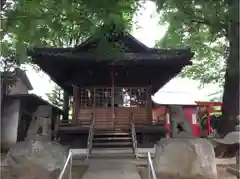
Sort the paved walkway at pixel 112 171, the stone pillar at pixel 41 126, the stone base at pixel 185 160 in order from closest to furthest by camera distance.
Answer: the stone base at pixel 185 160
the paved walkway at pixel 112 171
the stone pillar at pixel 41 126

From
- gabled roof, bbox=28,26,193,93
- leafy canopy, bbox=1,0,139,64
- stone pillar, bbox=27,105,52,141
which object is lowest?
stone pillar, bbox=27,105,52,141

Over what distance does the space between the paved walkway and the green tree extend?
3240 millimetres

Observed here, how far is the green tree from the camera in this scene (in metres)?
5.10

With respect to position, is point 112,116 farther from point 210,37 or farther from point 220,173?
point 220,173

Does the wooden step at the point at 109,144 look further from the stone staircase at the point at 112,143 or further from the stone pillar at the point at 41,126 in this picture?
the stone pillar at the point at 41,126

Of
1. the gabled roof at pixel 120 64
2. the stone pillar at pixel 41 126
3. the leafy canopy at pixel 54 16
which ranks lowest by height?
the stone pillar at pixel 41 126

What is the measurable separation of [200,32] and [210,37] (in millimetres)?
1322

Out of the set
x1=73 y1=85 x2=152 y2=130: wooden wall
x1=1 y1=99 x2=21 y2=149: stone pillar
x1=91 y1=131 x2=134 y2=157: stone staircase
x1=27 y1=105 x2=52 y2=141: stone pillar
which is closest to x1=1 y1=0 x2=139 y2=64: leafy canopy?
x1=27 y1=105 x2=52 y2=141: stone pillar

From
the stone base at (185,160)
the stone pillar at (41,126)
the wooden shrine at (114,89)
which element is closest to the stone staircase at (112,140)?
the wooden shrine at (114,89)

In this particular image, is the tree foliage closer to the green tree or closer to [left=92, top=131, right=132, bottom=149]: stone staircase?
the green tree

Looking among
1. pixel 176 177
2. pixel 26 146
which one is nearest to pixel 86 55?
pixel 26 146

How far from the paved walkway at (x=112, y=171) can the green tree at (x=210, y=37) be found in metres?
3.24

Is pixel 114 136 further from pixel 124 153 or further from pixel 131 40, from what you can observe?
pixel 131 40

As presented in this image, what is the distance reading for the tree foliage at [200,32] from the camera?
512 centimetres
